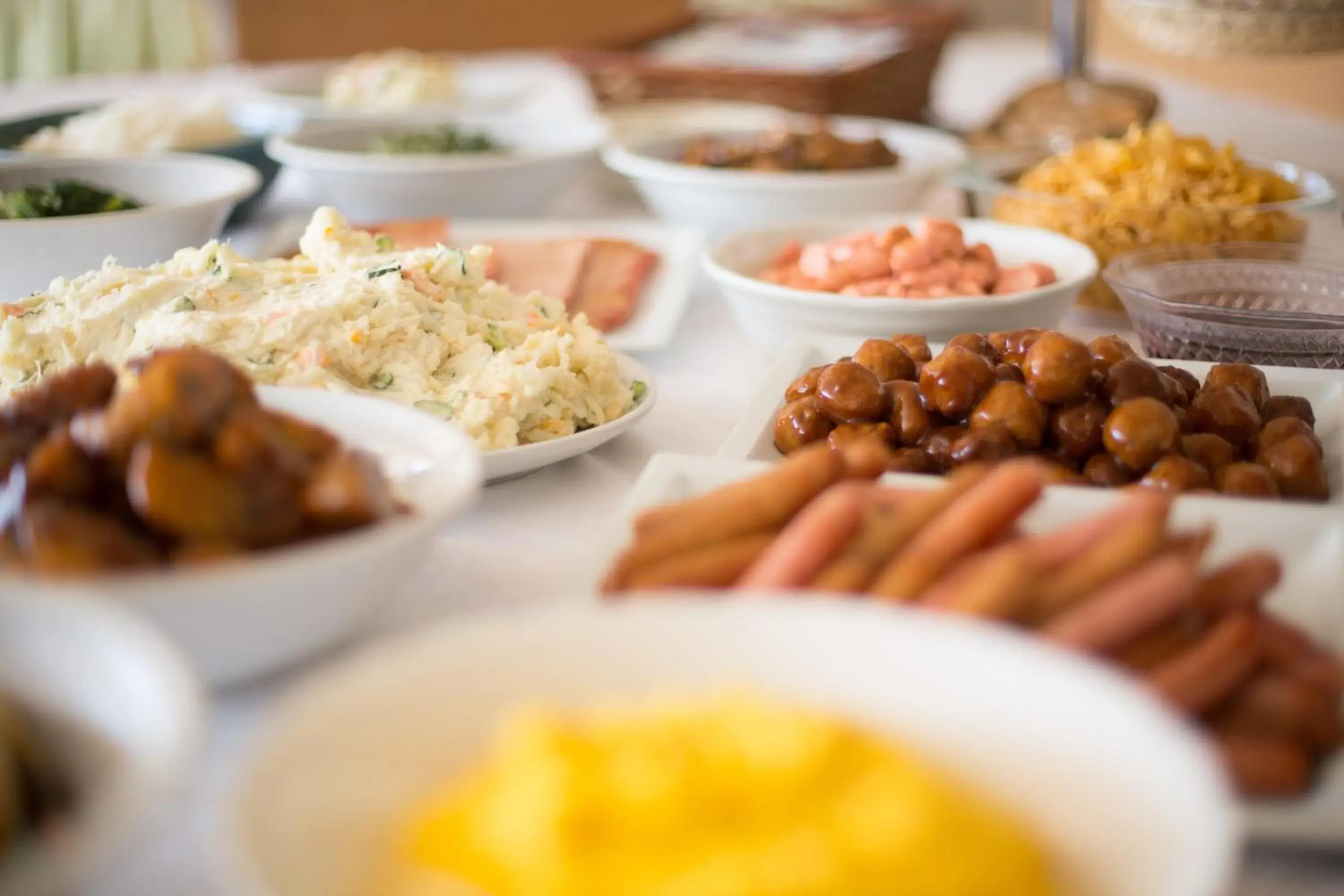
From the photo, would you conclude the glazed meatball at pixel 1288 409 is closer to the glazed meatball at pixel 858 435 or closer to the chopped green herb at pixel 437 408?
the glazed meatball at pixel 858 435

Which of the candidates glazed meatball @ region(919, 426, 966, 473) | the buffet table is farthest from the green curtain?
glazed meatball @ region(919, 426, 966, 473)

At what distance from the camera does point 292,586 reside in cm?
77

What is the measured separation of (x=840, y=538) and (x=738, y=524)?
0.34ft

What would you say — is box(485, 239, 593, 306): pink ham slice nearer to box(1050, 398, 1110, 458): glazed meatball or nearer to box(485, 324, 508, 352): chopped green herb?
box(485, 324, 508, 352): chopped green herb

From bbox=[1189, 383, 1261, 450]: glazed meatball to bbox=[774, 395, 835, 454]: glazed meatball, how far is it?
13.2 inches

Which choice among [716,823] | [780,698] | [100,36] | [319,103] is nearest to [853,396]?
[780,698]

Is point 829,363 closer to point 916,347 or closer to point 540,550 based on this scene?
point 916,347

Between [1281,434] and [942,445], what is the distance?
30cm

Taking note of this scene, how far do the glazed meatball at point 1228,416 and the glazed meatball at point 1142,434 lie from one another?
91 millimetres

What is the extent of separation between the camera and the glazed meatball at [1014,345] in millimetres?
1315

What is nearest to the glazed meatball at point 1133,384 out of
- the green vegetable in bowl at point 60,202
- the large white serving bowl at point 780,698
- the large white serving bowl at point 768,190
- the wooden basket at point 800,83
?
the large white serving bowl at point 780,698

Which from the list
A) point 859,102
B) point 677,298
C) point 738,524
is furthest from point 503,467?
point 859,102

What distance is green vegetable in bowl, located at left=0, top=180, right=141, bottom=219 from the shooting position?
1.78 metres

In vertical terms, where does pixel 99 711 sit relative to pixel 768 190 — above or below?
above
